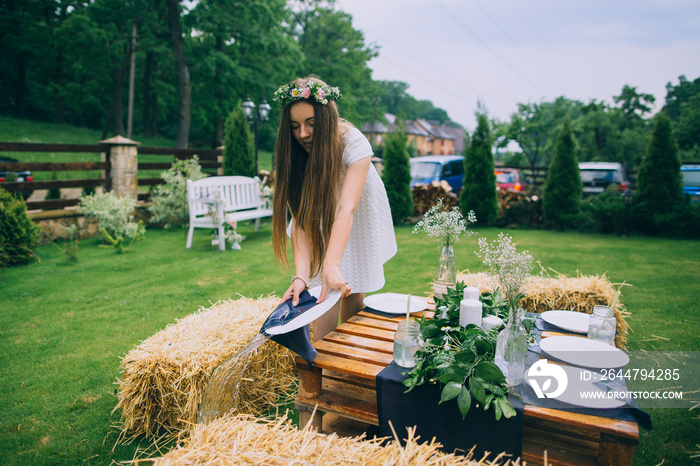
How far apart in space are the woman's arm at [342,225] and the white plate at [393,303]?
2.41ft

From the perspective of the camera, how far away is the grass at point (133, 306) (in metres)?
2.35

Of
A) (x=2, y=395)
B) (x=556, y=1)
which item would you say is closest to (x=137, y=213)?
(x=2, y=395)

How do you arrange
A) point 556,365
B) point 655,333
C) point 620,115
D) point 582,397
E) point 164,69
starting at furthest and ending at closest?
point 164,69, point 620,115, point 655,333, point 556,365, point 582,397

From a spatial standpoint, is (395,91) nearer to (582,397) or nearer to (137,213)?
(137,213)

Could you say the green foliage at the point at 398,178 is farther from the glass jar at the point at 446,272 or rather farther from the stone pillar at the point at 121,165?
the glass jar at the point at 446,272

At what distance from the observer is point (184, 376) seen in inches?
88.9

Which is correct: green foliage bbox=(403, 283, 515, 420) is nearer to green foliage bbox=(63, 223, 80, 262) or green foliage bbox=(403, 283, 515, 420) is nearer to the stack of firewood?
green foliage bbox=(63, 223, 80, 262)

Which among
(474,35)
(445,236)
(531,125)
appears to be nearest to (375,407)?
(445,236)

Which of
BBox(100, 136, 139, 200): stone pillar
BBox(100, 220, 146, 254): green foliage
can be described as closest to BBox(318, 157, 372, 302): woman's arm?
BBox(100, 220, 146, 254): green foliage

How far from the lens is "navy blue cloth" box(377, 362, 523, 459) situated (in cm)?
152

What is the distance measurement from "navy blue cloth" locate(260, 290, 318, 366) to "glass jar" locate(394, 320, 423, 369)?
1.33 ft

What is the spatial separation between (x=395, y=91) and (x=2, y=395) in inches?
3201

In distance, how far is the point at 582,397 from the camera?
4.99ft

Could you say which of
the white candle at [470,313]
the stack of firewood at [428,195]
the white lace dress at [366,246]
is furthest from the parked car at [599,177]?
the white candle at [470,313]
